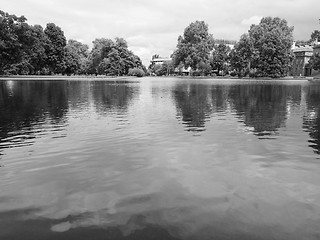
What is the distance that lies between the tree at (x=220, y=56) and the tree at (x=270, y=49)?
22.3 meters

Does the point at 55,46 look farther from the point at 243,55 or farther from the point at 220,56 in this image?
the point at 220,56

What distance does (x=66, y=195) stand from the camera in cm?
823

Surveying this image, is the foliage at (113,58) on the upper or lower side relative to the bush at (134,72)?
upper

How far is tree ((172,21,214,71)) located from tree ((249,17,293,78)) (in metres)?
18.9

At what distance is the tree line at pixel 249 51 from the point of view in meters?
113

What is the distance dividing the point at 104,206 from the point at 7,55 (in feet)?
287

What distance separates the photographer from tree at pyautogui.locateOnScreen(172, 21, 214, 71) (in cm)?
12875

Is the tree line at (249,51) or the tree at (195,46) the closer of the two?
the tree line at (249,51)

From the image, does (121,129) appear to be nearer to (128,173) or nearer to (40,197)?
(128,173)

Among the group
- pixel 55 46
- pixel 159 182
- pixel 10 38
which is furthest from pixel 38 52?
pixel 159 182

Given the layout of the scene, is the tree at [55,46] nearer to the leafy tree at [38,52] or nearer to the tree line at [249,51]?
the leafy tree at [38,52]

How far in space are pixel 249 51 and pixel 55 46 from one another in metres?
70.0

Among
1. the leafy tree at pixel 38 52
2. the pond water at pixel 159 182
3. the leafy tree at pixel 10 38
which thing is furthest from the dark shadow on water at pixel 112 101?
the leafy tree at pixel 38 52

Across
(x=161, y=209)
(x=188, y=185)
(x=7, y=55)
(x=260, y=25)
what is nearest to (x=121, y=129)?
(x=188, y=185)
